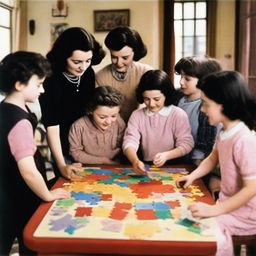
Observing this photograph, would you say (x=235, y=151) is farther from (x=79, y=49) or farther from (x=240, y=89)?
(x=79, y=49)

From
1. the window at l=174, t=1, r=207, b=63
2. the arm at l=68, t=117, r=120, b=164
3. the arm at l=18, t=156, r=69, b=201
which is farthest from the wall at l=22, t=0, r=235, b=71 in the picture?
the arm at l=18, t=156, r=69, b=201

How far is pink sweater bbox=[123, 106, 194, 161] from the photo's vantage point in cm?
238

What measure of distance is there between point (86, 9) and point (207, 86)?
211 inches

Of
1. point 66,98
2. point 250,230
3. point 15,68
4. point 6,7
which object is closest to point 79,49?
point 66,98

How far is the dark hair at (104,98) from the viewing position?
2354 millimetres

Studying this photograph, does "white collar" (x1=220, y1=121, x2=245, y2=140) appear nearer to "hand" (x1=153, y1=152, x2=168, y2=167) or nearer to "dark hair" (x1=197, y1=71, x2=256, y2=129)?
"dark hair" (x1=197, y1=71, x2=256, y2=129)

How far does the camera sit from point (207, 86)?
1.70m

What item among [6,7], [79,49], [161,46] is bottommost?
[79,49]

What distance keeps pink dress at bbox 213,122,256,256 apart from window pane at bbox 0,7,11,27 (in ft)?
16.5

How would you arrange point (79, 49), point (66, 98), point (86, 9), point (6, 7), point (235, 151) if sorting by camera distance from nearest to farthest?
point (235, 151) → point (79, 49) → point (66, 98) → point (6, 7) → point (86, 9)

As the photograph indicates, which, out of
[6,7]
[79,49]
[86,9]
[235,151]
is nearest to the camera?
[235,151]

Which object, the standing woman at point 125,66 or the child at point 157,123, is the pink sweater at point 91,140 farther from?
the standing woman at point 125,66

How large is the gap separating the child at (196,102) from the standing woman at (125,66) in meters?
0.31

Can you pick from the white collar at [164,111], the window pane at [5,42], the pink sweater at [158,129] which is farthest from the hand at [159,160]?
the window pane at [5,42]
